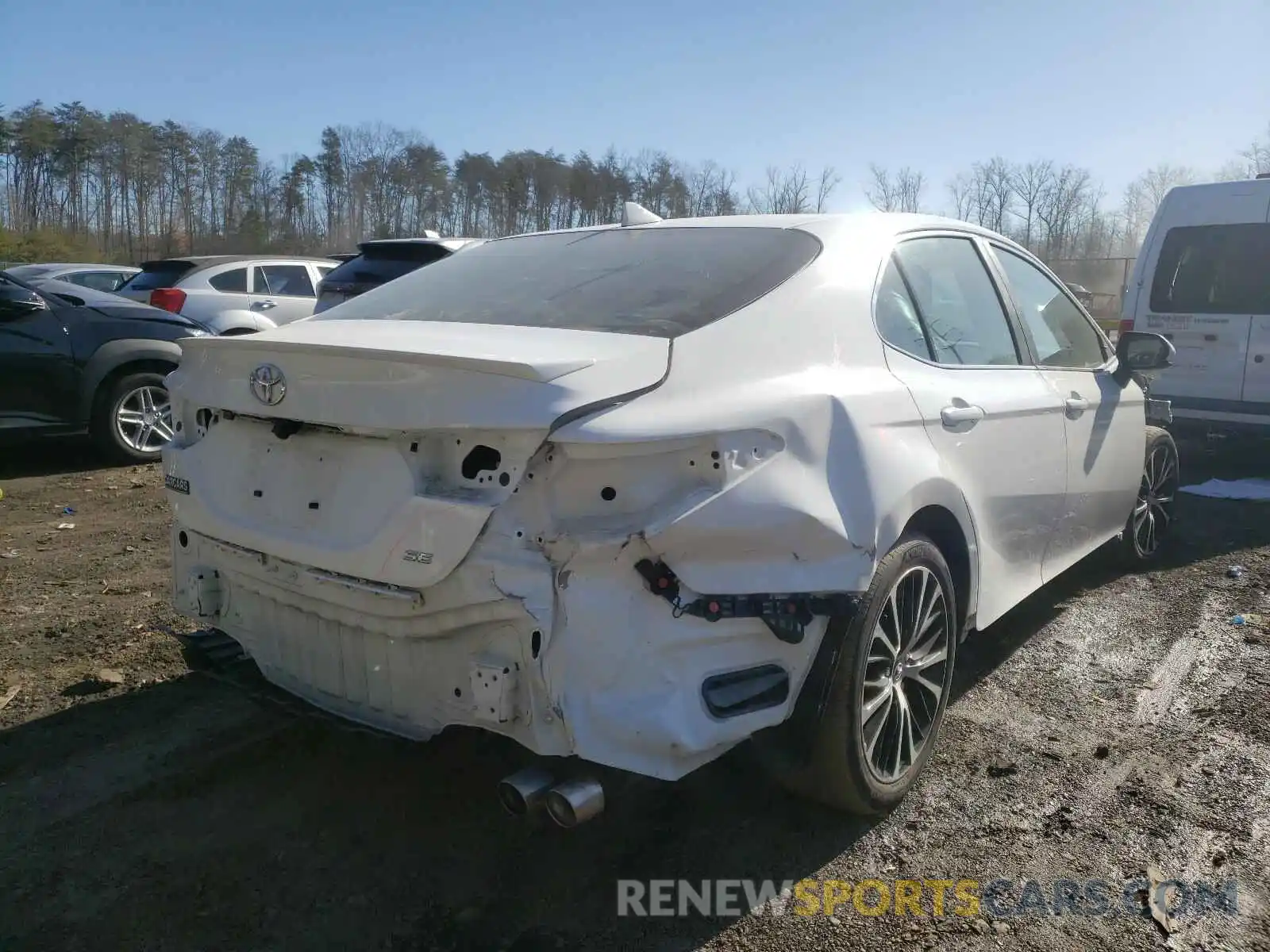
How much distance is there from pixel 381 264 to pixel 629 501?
807 centimetres

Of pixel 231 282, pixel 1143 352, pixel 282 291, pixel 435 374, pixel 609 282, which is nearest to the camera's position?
pixel 435 374

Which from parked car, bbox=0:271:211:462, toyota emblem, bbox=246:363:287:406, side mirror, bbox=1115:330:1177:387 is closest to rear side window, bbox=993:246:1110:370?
side mirror, bbox=1115:330:1177:387

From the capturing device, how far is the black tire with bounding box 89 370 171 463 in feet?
24.8

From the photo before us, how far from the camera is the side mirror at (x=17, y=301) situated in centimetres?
715

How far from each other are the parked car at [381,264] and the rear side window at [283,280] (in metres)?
3.06

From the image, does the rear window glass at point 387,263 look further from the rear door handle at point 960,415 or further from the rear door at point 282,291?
the rear door handle at point 960,415

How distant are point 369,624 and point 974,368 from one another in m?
2.20

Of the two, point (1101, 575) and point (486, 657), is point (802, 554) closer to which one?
point (486, 657)

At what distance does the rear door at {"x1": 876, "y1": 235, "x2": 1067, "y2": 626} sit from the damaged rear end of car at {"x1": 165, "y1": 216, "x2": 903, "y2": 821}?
640 mm

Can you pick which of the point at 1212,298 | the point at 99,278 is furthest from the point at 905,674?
the point at 99,278

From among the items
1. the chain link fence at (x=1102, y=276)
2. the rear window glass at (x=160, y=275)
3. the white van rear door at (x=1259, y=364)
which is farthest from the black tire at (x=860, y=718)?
the chain link fence at (x=1102, y=276)

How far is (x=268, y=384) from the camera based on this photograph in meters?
2.68

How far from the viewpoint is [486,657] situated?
2.31 m

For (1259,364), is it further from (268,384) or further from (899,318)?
(268,384)
